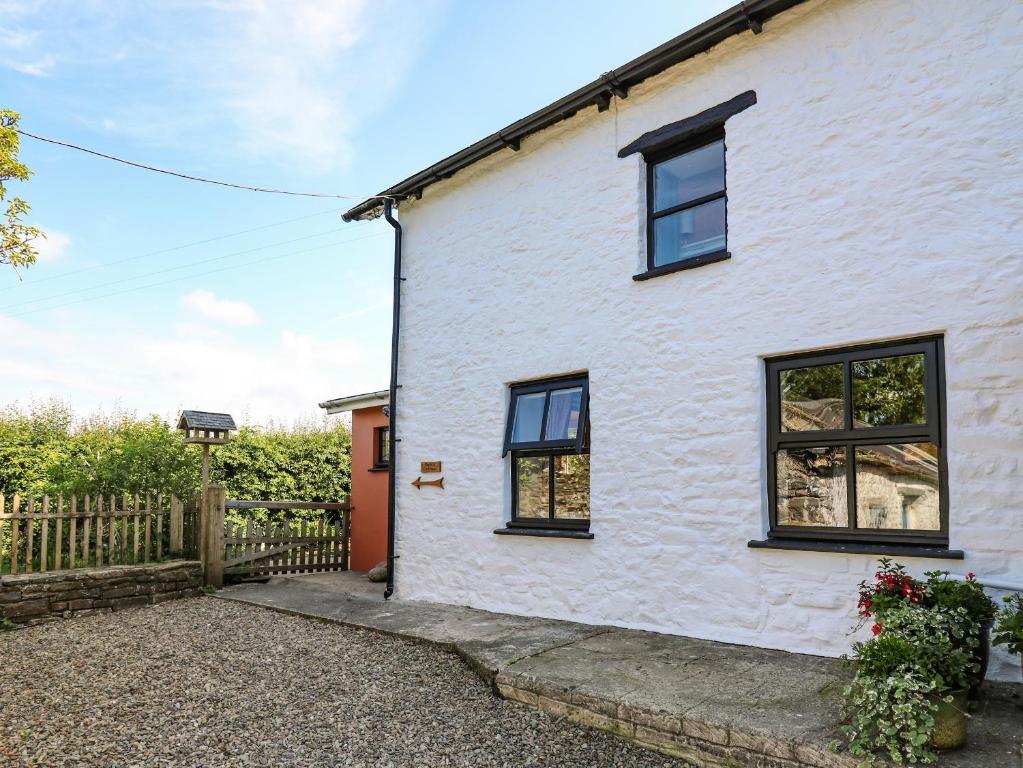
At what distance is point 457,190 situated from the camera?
819 centimetres

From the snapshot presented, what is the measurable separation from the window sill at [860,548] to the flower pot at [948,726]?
1.33 metres

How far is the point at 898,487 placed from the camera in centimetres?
461

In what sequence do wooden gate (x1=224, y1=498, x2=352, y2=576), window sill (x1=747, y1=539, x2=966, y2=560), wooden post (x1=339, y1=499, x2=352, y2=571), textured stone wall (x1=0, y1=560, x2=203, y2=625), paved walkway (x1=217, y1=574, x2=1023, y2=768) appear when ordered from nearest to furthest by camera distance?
paved walkway (x1=217, y1=574, x2=1023, y2=768) → window sill (x1=747, y1=539, x2=966, y2=560) → textured stone wall (x1=0, y1=560, x2=203, y2=625) → wooden gate (x1=224, y1=498, x2=352, y2=576) → wooden post (x1=339, y1=499, x2=352, y2=571)

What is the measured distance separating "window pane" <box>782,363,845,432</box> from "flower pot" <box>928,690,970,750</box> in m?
2.16

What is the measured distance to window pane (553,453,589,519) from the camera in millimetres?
6590

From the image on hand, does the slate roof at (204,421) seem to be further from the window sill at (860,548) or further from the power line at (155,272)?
the window sill at (860,548)

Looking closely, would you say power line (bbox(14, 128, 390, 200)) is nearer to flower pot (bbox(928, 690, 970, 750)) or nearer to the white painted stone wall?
the white painted stone wall

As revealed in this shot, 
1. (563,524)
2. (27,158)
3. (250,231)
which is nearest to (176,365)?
(250,231)

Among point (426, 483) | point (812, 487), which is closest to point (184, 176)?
point (426, 483)

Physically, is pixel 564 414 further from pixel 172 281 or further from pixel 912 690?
pixel 172 281

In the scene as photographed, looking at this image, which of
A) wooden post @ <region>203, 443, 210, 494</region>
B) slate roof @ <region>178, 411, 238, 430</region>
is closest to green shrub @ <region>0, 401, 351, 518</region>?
wooden post @ <region>203, 443, 210, 494</region>

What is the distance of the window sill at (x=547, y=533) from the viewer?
630 centimetres

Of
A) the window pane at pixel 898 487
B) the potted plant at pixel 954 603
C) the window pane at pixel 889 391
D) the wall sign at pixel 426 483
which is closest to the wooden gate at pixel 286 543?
the wall sign at pixel 426 483

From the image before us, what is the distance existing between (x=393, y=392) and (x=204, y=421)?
2956mm
